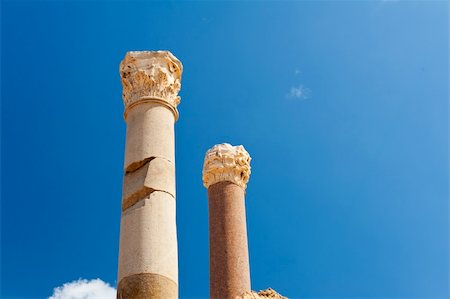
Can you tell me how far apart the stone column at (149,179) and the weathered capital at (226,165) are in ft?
17.2

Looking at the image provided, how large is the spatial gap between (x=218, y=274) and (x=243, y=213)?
206 cm

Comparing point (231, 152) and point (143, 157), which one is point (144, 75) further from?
point (231, 152)

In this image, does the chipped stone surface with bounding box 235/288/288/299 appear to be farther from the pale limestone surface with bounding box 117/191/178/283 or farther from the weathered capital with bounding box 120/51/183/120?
the weathered capital with bounding box 120/51/183/120

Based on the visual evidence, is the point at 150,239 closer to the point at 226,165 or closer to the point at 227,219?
the point at 227,219

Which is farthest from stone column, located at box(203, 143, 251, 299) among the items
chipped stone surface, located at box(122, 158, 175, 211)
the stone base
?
the stone base

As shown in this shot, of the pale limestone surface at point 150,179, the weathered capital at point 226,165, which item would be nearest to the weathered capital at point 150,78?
the pale limestone surface at point 150,179

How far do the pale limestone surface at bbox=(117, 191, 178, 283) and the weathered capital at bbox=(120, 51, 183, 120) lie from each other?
224 centimetres

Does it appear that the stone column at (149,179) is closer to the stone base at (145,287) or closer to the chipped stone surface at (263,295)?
the stone base at (145,287)

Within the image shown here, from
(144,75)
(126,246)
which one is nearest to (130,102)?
(144,75)

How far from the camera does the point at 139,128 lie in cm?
1289

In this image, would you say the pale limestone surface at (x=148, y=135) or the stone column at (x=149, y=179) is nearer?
the stone column at (x=149, y=179)

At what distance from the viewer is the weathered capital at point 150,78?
13.5 metres

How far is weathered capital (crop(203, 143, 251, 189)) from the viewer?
62.4ft

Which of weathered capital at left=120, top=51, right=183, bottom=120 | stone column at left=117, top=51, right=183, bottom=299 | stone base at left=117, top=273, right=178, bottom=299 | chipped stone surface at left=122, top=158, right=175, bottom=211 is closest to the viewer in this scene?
stone base at left=117, top=273, right=178, bottom=299
